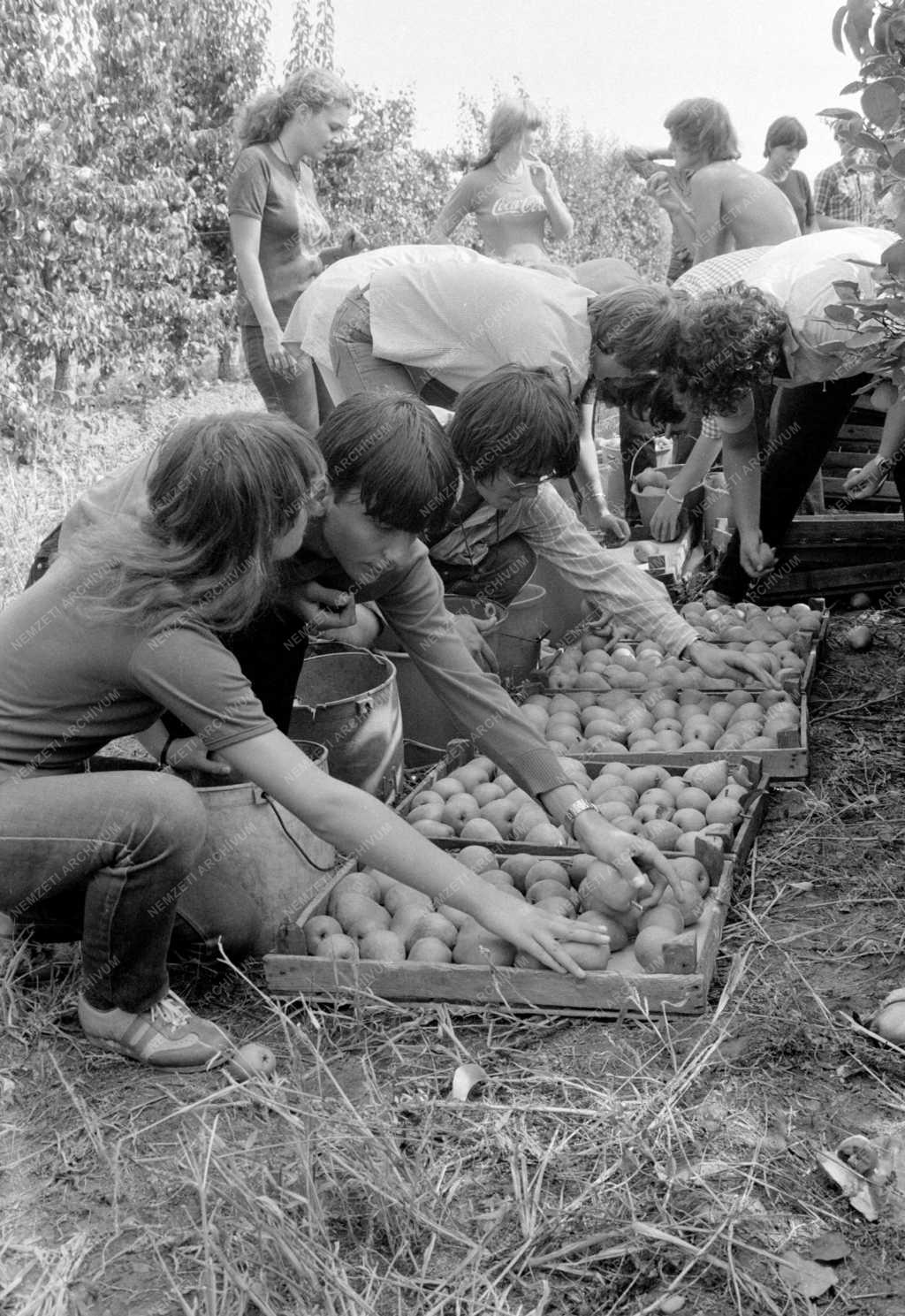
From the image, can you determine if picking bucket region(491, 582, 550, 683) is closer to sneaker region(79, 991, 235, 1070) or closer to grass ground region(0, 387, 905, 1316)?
grass ground region(0, 387, 905, 1316)

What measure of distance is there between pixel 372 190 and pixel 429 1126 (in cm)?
1324

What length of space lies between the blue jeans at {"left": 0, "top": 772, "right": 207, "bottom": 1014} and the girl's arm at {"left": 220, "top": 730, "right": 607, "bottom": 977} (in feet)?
0.63

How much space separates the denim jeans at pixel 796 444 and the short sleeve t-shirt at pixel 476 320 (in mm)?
1384

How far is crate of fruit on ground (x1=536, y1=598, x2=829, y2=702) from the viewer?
4328 mm

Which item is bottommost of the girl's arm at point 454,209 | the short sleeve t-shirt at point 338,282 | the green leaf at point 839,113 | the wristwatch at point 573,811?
the wristwatch at point 573,811

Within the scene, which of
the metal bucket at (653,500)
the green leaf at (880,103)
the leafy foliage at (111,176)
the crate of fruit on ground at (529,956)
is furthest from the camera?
the leafy foliage at (111,176)

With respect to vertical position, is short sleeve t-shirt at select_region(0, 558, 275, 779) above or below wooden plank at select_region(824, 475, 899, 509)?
above

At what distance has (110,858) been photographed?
7.74 ft

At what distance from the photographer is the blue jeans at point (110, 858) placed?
2346 mm

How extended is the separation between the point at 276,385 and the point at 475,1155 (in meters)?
4.02

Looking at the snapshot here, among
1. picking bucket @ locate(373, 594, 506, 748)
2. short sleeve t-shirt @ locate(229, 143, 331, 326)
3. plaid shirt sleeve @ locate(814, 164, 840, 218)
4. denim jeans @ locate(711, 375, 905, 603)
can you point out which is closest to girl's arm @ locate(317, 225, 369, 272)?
short sleeve t-shirt @ locate(229, 143, 331, 326)

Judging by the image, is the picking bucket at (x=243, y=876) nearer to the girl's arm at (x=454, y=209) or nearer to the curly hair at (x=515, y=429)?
the curly hair at (x=515, y=429)

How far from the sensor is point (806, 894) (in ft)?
10.4

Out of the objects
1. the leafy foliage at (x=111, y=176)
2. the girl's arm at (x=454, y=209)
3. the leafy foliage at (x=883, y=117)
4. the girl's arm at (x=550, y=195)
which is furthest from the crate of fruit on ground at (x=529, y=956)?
the leafy foliage at (x=111, y=176)
